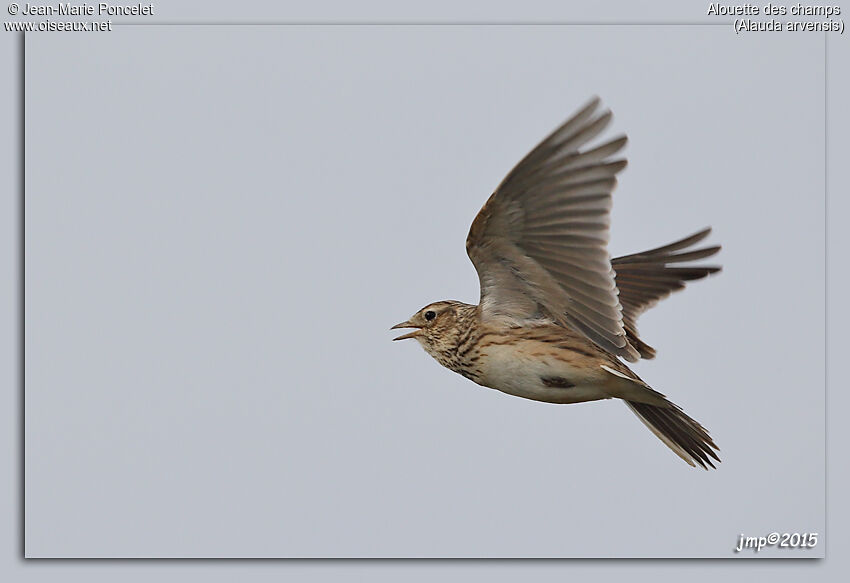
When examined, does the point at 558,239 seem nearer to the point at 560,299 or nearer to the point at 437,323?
the point at 560,299

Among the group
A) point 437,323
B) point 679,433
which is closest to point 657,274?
point 679,433

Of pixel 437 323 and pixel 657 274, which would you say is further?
pixel 657 274

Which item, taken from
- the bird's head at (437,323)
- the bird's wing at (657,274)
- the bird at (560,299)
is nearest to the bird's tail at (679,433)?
the bird at (560,299)

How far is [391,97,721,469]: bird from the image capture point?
21.6 ft

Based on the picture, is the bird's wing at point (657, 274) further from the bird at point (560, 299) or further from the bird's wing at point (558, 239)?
the bird's wing at point (558, 239)

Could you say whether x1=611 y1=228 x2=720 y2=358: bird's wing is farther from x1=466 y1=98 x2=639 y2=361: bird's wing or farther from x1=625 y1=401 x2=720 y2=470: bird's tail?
x1=466 y1=98 x2=639 y2=361: bird's wing

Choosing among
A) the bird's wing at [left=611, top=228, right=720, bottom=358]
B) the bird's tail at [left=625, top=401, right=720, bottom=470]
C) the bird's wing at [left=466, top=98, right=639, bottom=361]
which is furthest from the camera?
the bird's wing at [left=611, top=228, right=720, bottom=358]

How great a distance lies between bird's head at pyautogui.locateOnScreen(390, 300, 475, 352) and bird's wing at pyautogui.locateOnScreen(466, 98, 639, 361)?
0.29 meters

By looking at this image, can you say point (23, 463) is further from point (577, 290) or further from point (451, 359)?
point (577, 290)

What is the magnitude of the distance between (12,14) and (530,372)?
4465 millimetres

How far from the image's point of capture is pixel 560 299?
7.23m

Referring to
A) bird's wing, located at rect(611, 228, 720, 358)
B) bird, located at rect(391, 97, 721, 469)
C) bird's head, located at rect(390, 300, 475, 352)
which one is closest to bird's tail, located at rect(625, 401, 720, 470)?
bird, located at rect(391, 97, 721, 469)

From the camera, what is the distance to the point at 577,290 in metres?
7.08

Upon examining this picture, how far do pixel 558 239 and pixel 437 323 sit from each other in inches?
49.7
